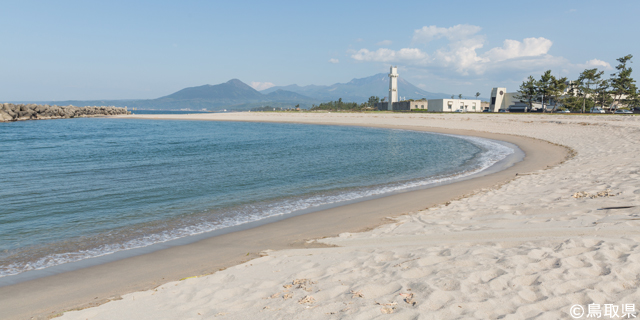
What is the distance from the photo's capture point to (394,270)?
5.07 metres

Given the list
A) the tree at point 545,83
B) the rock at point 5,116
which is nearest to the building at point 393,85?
the tree at point 545,83

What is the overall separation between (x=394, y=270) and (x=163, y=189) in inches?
424

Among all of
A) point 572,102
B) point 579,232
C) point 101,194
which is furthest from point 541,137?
point 572,102

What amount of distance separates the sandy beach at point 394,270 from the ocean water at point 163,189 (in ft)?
5.05

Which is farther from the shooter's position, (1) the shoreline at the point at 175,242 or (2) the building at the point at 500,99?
(2) the building at the point at 500,99

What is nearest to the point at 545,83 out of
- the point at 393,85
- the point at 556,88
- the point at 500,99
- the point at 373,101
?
the point at 556,88

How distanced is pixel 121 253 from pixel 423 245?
6.28 metres

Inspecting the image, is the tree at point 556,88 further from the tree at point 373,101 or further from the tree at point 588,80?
the tree at point 373,101

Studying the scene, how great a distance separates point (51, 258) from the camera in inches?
281

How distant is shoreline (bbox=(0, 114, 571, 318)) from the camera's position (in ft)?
18.3

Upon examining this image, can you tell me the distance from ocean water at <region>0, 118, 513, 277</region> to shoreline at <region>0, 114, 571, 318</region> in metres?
0.95

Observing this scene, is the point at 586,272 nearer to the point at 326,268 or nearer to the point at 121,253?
the point at 326,268

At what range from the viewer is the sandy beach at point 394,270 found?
4035 mm

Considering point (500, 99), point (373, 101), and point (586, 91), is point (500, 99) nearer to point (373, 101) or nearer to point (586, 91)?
point (586, 91)
